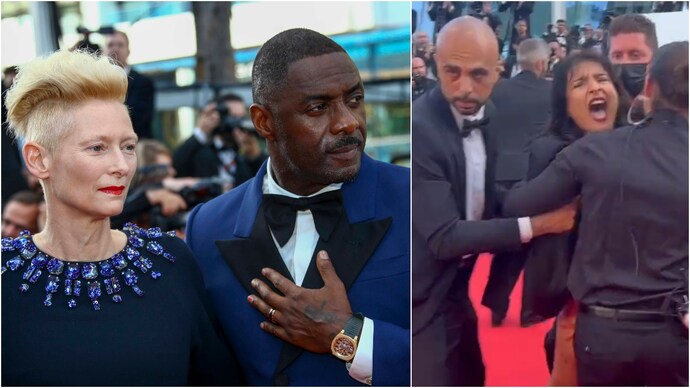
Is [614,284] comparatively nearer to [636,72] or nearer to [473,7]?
[636,72]

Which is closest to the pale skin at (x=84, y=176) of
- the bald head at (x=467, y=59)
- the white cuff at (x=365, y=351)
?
the white cuff at (x=365, y=351)

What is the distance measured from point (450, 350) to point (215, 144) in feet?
4.55

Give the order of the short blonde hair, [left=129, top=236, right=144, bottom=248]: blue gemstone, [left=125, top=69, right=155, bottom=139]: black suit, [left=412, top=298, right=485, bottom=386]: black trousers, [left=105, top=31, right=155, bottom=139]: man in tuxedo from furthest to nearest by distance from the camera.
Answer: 1. [left=125, top=69, right=155, bottom=139]: black suit
2. [left=105, top=31, right=155, bottom=139]: man in tuxedo
3. [left=412, top=298, right=485, bottom=386]: black trousers
4. [left=129, top=236, right=144, bottom=248]: blue gemstone
5. the short blonde hair

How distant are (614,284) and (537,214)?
0.77 feet

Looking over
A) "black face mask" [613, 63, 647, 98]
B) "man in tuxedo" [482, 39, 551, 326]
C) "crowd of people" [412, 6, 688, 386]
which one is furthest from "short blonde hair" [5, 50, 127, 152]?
"black face mask" [613, 63, 647, 98]

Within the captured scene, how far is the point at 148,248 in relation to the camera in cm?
199

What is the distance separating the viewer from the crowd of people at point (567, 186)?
2.01 m

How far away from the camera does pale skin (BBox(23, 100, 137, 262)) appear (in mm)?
1888

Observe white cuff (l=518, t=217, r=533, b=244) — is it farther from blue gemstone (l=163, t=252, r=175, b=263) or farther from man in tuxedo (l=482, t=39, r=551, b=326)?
blue gemstone (l=163, t=252, r=175, b=263)

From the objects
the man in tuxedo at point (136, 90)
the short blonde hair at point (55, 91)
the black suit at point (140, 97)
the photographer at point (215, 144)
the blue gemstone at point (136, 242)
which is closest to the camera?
the short blonde hair at point (55, 91)

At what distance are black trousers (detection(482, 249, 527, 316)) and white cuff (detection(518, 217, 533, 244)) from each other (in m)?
0.03

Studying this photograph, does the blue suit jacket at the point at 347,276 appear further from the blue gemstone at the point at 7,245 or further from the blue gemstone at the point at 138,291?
the blue gemstone at the point at 7,245

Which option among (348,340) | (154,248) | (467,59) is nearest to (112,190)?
(154,248)

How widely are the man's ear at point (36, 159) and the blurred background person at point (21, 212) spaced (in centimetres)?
136
